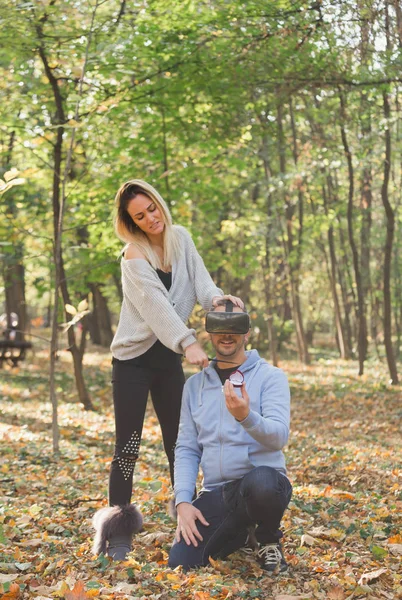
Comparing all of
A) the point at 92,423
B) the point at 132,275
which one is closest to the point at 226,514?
the point at 132,275

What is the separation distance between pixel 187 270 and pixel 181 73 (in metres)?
6.71

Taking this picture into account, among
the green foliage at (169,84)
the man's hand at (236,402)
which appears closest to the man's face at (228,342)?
the man's hand at (236,402)

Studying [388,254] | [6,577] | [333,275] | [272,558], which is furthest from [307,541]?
[333,275]

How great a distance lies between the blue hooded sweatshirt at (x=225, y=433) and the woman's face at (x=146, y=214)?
884 millimetres

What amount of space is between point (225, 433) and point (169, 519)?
159 centimetres

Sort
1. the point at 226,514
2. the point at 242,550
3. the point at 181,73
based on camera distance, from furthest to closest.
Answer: the point at 181,73 < the point at 242,550 < the point at 226,514

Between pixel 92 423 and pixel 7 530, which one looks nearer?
pixel 7 530

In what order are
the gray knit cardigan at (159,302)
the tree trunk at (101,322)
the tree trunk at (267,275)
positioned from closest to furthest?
the gray knit cardigan at (159,302)
the tree trunk at (267,275)
the tree trunk at (101,322)

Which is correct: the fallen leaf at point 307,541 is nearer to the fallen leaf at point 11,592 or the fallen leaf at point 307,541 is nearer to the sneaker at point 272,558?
the sneaker at point 272,558

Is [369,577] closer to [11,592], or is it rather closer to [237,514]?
[237,514]

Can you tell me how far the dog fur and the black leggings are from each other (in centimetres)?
11

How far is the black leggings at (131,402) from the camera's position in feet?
14.0

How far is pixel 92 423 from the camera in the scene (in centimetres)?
1102

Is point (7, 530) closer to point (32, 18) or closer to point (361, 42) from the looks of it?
point (32, 18)
